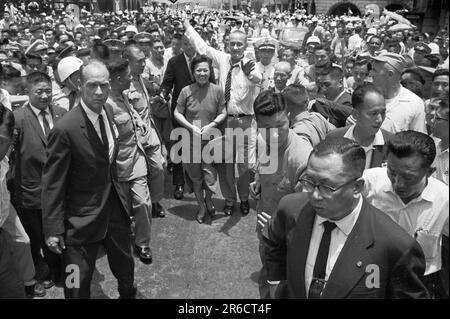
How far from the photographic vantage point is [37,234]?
427 cm

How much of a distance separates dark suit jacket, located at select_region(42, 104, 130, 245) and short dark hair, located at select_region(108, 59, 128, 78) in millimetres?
967

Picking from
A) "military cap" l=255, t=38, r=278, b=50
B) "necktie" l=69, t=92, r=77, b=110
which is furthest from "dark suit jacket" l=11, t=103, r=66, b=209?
"military cap" l=255, t=38, r=278, b=50

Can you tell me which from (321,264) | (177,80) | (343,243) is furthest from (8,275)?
(177,80)

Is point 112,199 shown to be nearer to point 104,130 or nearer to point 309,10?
point 104,130

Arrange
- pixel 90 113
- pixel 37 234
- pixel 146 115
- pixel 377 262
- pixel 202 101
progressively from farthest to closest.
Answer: pixel 202 101, pixel 146 115, pixel 37 234, pixel 90 113, pixel 377 262

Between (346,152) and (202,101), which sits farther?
(202,101)

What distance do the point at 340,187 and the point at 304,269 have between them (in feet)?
1.41

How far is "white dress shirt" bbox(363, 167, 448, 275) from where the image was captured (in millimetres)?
2703

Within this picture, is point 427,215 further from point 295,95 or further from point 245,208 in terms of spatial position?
point 245,208

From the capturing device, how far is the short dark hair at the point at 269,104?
3.40m

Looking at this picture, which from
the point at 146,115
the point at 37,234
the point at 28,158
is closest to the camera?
the point at 28,158

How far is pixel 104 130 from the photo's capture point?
11.5ft

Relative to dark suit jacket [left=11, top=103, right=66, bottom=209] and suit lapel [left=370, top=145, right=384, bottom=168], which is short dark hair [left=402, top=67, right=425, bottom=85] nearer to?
suit lapel [left=370, top=145, right=384, bottom=168]

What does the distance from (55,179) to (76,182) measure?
15 centimetres
